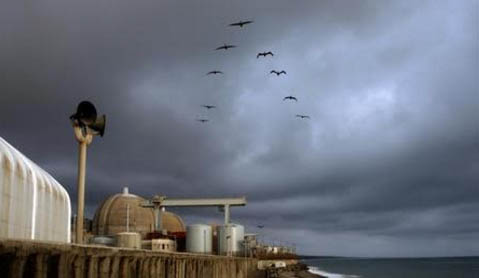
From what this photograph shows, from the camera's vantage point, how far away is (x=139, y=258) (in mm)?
19156

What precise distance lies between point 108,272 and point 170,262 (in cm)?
1030

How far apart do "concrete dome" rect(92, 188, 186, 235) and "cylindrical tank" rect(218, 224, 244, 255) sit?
18941mm

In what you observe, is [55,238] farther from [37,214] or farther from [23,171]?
[23,171]

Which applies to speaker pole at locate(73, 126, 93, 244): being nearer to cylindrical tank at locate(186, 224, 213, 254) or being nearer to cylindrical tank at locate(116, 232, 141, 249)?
cylindrical tank at locate(116, 232, 141, 249)

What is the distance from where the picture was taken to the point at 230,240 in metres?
75.5

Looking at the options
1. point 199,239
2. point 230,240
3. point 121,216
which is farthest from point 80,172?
point 121,216

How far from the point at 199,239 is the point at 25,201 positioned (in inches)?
2172

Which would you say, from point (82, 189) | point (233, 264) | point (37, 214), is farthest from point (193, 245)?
point (37, 214)

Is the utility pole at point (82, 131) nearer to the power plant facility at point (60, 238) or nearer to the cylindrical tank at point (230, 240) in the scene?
the power plant facility at point (60, 238)

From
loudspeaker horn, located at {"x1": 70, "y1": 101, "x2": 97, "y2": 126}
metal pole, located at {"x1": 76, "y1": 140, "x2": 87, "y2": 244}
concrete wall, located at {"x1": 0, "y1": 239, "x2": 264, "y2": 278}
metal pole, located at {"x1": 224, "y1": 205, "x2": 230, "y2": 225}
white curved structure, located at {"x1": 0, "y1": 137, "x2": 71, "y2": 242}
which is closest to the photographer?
concrete wall, located at {"x1": 0, "y1": 239, "x2": 264, "y2": 278}

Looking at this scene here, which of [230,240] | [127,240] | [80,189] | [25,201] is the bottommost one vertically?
[127,240]

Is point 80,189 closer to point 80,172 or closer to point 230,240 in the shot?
point 80,172

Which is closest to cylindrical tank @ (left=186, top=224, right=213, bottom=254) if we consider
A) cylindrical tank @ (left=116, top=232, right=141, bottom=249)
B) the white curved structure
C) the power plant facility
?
the power plant facility

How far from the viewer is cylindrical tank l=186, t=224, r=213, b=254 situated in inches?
2975
